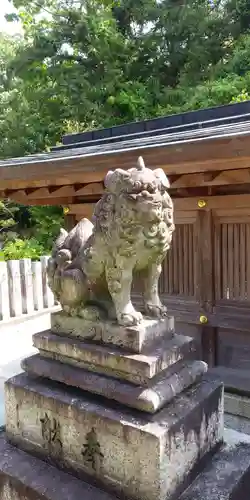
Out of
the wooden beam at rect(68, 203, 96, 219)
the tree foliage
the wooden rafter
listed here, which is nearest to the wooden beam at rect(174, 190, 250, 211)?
the wooden rafter

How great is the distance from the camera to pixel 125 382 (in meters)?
1.78

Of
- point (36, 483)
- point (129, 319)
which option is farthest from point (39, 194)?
point (36, 483)

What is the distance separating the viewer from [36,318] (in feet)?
20.4

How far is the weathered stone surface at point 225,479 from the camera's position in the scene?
1.72 m

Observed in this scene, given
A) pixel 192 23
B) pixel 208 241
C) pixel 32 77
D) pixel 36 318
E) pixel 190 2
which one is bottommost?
pixel 36 318

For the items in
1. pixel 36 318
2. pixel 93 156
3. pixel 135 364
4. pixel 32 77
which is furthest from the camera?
pixel 32 77

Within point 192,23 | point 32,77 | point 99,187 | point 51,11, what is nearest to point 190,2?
point 192,23

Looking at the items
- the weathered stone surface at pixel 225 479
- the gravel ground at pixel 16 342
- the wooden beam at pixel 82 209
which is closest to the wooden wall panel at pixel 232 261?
the wooden beam at pixel 82 209

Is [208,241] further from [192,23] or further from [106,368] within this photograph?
[192,23]

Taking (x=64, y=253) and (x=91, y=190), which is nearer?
(x=64, y=253)

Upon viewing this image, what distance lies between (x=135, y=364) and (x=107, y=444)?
39 cm

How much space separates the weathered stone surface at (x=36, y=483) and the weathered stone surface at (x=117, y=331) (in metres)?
0.66

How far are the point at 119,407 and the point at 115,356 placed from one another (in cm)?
24

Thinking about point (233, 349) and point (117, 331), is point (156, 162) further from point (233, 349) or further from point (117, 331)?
point (233, 349)
